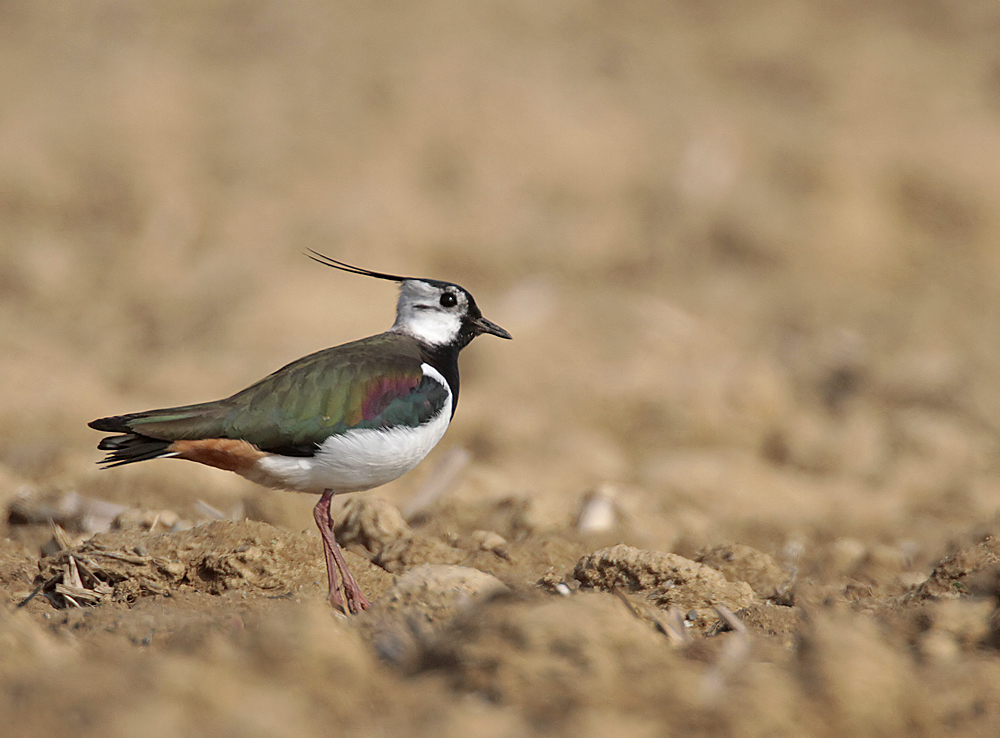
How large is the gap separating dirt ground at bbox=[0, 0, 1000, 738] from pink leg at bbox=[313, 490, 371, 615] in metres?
0.19

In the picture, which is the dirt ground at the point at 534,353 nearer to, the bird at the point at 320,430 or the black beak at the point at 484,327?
the bird at the point at 320,430

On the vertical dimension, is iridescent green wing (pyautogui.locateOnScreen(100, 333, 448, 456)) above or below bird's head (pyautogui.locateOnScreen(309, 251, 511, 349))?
below

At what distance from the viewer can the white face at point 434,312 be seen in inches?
225

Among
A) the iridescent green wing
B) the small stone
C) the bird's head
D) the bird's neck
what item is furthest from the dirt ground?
the bird's head

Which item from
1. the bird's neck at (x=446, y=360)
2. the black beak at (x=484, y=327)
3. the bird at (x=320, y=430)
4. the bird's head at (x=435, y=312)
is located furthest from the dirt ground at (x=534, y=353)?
the black beak at (x=484, y=327)

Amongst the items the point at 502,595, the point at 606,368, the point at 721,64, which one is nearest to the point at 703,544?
the point at 502,595

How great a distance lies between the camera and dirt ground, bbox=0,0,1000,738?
2.85 m

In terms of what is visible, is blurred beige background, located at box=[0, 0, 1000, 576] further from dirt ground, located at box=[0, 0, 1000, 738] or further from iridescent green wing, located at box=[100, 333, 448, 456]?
iridescent green wing, located at box=[100, 333, 448, 456]

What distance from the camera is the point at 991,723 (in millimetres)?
2744

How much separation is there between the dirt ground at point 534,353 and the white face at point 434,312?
95 centimetres

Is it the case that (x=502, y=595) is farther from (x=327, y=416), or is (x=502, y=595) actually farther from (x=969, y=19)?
(x=969, y=19)

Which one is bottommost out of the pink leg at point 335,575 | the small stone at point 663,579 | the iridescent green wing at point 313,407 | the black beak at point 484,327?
the pink leg at point 335,575

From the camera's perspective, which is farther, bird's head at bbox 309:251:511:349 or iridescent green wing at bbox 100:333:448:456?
bird's head at bbox 309:251:511:349

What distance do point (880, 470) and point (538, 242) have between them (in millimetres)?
5179
